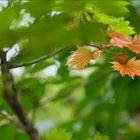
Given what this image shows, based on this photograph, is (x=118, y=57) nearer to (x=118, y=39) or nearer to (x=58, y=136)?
(x=118, y=39)

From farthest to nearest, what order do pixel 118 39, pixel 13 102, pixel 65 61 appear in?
pixel 13 102 < pixel 65 61 < pixel 118 39

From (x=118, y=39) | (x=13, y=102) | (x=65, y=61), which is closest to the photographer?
(x=118, y=39)

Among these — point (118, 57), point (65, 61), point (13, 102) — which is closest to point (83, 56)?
point (118, 57)

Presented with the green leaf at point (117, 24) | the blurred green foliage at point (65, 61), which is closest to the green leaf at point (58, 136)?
the blurred green foliage at point (65, 61)

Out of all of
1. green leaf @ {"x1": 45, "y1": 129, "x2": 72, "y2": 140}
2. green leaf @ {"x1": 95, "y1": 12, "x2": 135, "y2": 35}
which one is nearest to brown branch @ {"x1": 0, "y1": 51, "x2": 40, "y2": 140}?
green leaf @ {"x1": 45, "y1": 129, "x2": 72, "y2": 140}

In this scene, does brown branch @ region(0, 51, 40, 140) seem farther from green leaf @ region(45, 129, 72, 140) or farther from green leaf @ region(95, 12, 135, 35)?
green leaf @ region(95, 12, 135, 35)

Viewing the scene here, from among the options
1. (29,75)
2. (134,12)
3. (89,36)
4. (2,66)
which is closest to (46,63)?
(29,75)
